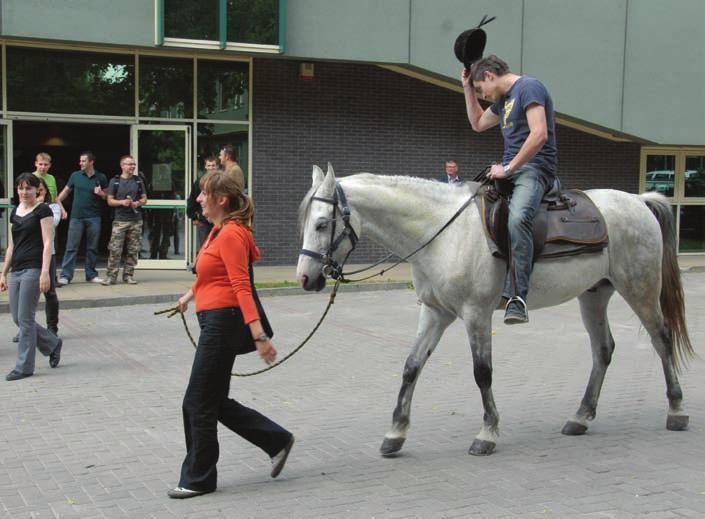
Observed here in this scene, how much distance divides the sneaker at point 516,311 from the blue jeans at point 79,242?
1043 cm

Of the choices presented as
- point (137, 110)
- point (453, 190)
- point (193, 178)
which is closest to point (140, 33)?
point (137, 110)

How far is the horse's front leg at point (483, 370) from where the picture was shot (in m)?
5.97

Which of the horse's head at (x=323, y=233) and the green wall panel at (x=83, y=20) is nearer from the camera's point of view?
the horse's head at (x=323, y=233)

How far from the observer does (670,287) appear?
702cm

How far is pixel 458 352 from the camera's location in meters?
9.87

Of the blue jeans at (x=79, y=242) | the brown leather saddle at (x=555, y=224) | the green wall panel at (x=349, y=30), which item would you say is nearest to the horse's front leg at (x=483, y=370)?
the brown leather saddle at (x=555, y=224)

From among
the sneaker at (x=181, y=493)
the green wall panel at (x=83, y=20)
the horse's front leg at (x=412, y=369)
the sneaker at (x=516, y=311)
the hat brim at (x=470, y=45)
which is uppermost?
the green wall panel at (x=83, y=20)

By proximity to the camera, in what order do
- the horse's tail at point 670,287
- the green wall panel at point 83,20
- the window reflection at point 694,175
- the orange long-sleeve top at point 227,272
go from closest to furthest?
the orange long-sleeve top at point 227,272 → the horse's tail at point 670,287 → the green wall panel at point 83,20 → the window reflection at point 694,175

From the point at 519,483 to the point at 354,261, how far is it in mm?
13873

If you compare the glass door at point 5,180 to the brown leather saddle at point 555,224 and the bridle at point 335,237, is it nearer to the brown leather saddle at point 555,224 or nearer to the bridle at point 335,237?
the bridle at point 335,237

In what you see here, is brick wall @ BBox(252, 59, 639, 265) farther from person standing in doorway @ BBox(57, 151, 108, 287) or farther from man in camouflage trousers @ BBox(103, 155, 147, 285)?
person standing in doorway @ BBox(57, 151, 108, 287)

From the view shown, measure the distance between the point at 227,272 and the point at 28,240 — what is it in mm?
4349

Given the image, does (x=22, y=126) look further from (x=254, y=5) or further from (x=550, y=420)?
(x=550, y=420)

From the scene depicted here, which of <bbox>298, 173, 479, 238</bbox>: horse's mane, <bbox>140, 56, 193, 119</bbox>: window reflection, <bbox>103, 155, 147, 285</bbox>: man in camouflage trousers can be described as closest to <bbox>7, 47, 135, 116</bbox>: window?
<bbox>140, 56, 193, 119</bbox>: window reflection
